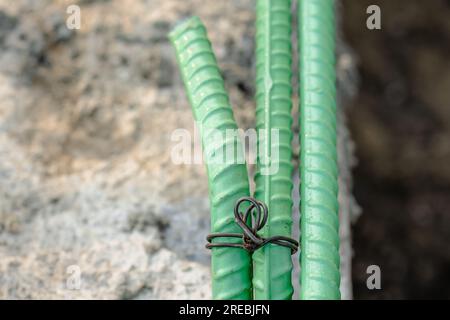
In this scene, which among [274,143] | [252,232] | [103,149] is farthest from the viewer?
[103,149]

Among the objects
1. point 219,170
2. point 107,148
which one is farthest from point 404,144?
point 219,170

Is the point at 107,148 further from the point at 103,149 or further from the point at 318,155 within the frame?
the point at 318,155

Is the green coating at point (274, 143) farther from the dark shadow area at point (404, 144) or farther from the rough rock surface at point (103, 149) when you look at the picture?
the dark shadow area at point (404, 144)

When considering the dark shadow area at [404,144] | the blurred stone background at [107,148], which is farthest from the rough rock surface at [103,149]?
the dark shadow area at [404,144]

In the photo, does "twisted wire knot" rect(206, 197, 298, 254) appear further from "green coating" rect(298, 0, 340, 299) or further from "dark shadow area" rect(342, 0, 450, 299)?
"dark shadow area" rect(342, 0, 450, 299)

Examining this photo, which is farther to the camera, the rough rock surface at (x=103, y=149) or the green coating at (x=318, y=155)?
the rough rock surface at (x=103, y=149)
